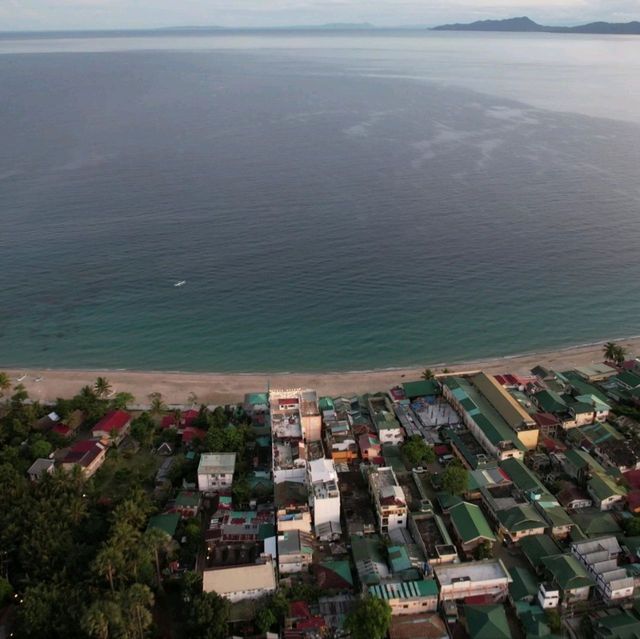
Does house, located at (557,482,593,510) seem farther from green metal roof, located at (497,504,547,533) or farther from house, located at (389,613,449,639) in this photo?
house, located at (389,613,449,639)

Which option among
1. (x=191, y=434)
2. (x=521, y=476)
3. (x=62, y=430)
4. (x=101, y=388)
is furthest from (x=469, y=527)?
(x=101, y=388)

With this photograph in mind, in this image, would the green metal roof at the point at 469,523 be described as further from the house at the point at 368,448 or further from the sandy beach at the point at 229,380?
the sandy beach at the point at 229,380

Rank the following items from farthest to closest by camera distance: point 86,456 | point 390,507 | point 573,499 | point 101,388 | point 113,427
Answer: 1. point 101,388
2. point 113,427
3. point 86,456
4. point 573,499
5. point 390,507

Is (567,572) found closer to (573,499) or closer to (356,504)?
(573,499)

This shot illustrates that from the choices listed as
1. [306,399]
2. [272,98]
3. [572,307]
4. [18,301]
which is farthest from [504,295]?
[272,98]

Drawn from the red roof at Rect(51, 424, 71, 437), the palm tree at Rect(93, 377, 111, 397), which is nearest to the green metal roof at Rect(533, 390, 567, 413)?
the palm tree at Rect(93, 377, 111, 397)

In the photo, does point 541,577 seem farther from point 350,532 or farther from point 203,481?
point 203,481

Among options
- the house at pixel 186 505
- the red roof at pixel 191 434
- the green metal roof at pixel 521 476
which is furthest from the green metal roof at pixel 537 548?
the red roof at pixel 191 434
